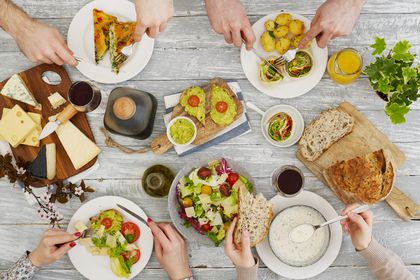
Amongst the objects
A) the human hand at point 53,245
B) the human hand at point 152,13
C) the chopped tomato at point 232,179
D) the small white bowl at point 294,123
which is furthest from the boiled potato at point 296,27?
the human hand at point 53,245

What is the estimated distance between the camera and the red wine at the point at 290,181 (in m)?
2.39

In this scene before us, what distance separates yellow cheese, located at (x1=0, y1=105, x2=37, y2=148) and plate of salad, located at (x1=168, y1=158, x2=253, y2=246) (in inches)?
31.2

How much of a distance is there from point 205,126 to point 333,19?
0.79 metres

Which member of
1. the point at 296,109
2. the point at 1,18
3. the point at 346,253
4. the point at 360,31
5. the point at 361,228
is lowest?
the point at 346,253

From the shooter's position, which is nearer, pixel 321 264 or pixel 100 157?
pixel 321 264

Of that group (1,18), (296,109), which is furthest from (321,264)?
(1,18)

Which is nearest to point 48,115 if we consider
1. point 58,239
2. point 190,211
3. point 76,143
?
point 76,143

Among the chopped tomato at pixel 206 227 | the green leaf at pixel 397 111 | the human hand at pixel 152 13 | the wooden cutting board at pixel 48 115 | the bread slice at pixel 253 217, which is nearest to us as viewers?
the human hand at pixel 152 13

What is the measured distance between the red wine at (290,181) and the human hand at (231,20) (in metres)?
0.66

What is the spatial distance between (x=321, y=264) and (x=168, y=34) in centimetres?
139

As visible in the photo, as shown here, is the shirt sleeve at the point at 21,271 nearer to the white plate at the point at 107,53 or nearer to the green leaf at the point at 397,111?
the white plate at the point at 107,53

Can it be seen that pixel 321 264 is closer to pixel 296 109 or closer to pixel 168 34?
pixel 296 109

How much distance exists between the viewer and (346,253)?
2.52 m

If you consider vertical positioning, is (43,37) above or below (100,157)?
above
